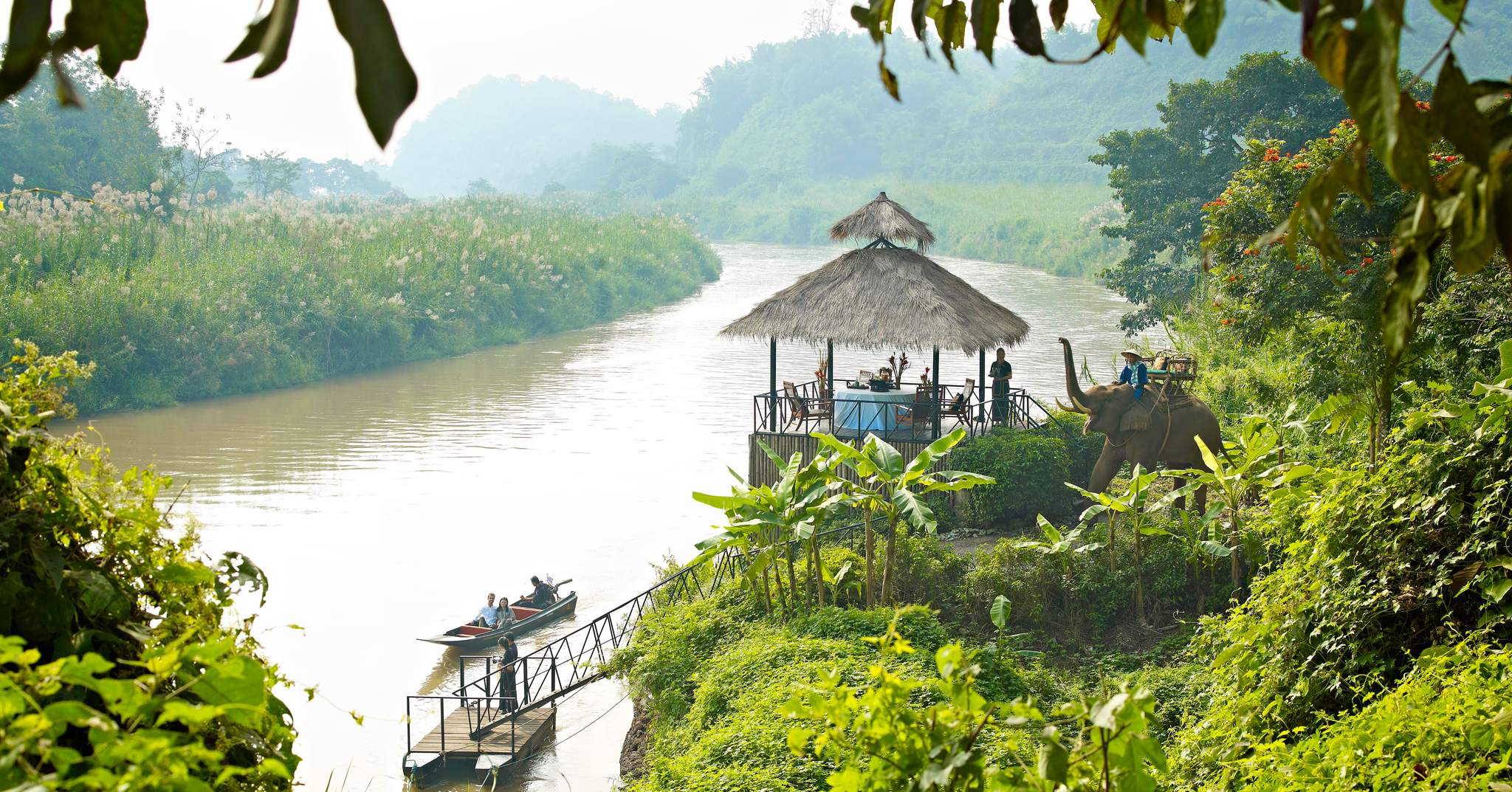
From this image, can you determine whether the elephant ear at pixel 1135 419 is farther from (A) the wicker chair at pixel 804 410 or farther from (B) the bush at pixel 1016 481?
(A) the wicker chair at pixel 804 410

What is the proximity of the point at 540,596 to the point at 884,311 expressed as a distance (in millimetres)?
4359

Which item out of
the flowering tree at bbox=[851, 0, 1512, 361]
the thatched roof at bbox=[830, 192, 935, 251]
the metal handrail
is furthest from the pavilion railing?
the flowering tree at bbox=[851, 0, 1512, 361]

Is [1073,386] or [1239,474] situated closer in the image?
[1239,474]

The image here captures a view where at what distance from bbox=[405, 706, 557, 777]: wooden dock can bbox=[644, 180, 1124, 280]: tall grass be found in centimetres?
3128

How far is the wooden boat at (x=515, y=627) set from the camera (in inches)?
395

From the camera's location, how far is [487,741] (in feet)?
27.9

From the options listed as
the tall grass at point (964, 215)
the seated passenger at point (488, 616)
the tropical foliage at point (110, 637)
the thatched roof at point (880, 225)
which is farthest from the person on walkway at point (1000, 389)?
the tall grass at point (964, 215)

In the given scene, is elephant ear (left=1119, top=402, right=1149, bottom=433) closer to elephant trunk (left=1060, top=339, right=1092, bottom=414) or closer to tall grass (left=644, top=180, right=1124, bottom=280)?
elephant trunk (left=1060, top=339, right=1092, bottom=414)

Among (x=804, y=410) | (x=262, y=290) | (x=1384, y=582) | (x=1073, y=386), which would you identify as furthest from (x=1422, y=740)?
(x=262, y=290)

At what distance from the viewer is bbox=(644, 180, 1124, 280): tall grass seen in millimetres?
42344

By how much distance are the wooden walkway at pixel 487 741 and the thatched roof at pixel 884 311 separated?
510cm

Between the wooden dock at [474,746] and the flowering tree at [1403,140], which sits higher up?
the flowering tree at [1403,140]

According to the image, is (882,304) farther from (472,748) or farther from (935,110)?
(935,110)

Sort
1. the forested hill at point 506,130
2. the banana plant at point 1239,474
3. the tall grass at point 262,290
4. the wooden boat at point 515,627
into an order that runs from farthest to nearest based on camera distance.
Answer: the forested hill at point 506,130 < the tall grass at point 262,290 < the wooden boat at point 515,627 < the banana plant at point 1239,474
